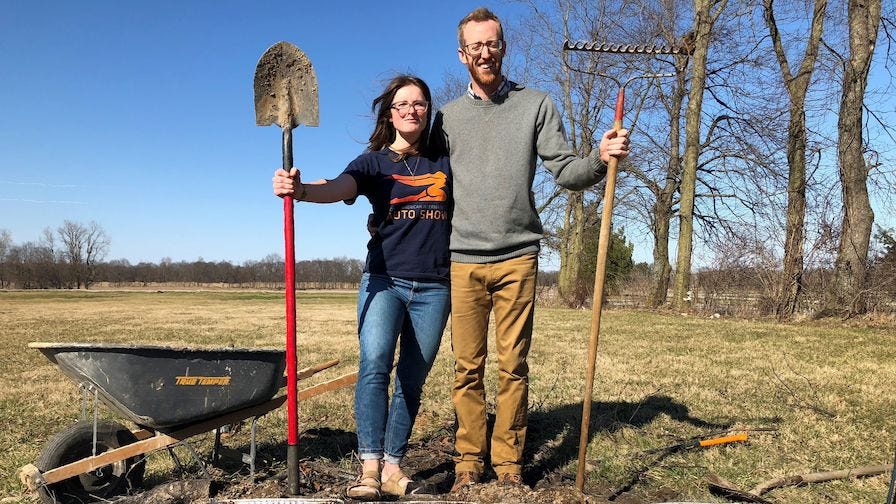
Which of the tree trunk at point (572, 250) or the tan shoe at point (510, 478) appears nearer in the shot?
the tan shoe at point (510, 478)

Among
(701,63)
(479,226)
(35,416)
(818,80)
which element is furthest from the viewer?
(701,63)

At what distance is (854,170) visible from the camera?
1238 cm

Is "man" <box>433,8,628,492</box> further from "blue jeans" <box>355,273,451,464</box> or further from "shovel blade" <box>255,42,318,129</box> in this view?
"shovel blade" <box>255,42,318,129</box>

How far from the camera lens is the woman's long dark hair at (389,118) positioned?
9.46 feet

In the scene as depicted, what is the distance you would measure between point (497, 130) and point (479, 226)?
1.61ft

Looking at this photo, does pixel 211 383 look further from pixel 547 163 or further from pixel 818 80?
pixel 818 80

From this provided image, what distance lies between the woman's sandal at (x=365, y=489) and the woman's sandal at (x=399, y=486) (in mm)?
66

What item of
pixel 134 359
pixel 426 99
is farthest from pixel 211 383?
pixel 426 99

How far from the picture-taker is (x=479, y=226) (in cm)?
283

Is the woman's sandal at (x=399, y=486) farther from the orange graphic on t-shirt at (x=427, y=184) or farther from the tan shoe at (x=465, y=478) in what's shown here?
the orange graphic on t-shirt at (x=427, y=184)

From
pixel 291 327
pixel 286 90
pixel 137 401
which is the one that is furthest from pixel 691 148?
pixel 137 401

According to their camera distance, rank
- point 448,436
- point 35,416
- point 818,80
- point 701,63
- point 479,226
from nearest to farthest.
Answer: point 479,226, point 448,436, point 35,416, point 818,80, point 701,63

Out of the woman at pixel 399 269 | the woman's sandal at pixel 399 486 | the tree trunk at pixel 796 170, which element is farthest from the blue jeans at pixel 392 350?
the tree trunk at pixel 796 170

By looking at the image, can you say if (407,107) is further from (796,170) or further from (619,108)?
(796,170)
